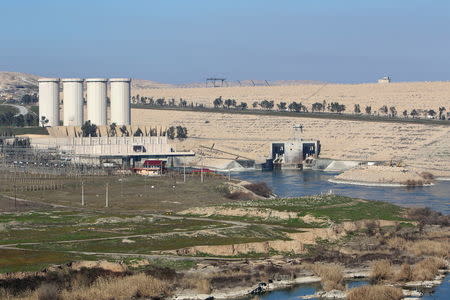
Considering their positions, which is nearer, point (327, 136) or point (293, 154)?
point (293, 154)

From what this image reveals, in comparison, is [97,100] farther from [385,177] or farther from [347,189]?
[347,189]

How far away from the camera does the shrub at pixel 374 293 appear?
46.7m

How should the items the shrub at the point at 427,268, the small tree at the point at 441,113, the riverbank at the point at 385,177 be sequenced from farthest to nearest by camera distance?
the small tree at the point at 441,113 → the riverbank at the point at 385,177 → the shrub at the point at 427,268

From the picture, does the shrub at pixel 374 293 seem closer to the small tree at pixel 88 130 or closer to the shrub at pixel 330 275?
the shrub at pixel 330 275

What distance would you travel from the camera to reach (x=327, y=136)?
538 feet

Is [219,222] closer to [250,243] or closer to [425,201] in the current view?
[250,243]

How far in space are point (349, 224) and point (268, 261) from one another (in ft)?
46.4

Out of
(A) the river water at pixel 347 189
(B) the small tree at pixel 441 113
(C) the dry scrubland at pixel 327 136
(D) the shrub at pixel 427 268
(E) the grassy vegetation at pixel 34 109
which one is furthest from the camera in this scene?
(E) the grassy vegetation at pixel 34 109

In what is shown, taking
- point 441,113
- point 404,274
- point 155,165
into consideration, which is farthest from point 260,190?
point 441,113

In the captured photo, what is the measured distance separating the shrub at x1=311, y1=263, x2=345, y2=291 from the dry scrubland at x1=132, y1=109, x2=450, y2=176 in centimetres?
7889

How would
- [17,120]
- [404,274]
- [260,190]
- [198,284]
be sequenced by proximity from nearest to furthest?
[198,284] → [404,274] → [260,190] → [17,120]

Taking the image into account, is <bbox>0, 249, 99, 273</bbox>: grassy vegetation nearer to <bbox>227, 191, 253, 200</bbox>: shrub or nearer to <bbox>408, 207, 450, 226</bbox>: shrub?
<bbox>408, 207, 450, 226</bbox>: shrub

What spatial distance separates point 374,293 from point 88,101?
120 metres

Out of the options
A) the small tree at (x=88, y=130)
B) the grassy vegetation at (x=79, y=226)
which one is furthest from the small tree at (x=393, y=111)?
the grassy vegetation at (x=79, y=226)
